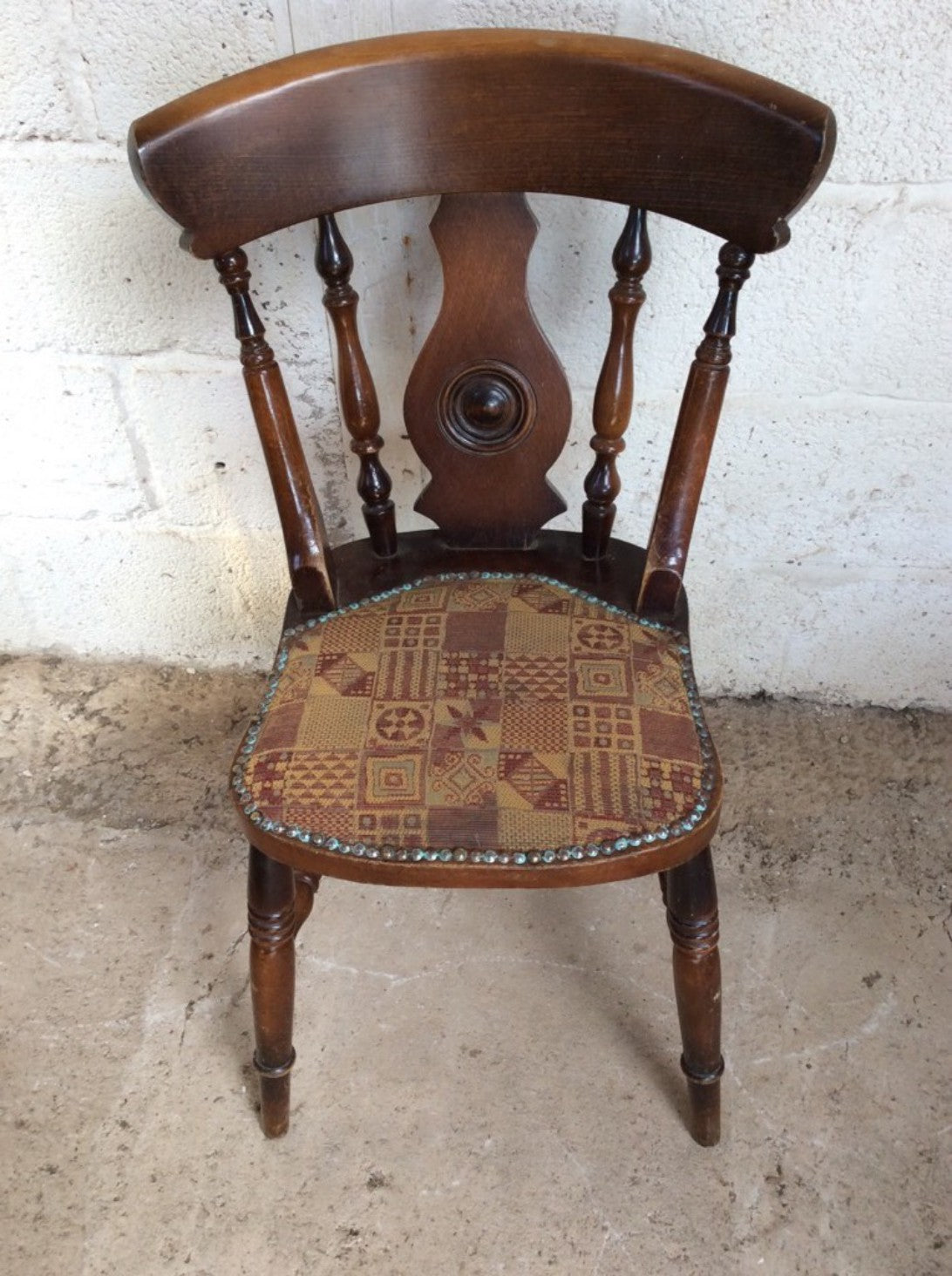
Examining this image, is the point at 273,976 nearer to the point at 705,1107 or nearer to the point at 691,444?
the point at 705,1107

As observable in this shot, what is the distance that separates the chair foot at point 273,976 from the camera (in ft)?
3.75

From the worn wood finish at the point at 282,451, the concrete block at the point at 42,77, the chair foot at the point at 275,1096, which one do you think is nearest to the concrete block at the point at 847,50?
the worn wood finish at the point at 282,451

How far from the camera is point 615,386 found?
121cm

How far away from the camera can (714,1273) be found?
121 cm

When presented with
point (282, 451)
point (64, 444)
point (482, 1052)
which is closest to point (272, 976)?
point (482, 1052)

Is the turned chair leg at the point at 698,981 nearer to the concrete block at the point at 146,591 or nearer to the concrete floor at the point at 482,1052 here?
the concrete floor at the point at 482,1052

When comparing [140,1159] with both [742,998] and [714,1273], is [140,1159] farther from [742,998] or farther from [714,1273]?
[742,998]

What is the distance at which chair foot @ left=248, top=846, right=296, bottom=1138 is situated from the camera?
114 cm

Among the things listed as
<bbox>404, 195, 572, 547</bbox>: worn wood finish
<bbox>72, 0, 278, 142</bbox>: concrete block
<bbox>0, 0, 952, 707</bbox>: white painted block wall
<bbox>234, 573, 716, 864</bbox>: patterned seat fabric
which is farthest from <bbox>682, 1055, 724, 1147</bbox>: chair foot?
<bbox>72, 0, 278, 142</bbox>: concrete block

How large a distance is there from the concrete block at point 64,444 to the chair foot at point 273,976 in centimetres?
77

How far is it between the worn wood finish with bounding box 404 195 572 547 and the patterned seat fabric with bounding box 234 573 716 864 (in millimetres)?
93

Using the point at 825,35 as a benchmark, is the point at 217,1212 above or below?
below

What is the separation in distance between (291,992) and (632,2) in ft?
3.84

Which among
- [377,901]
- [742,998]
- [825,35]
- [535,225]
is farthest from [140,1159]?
[825,35]
